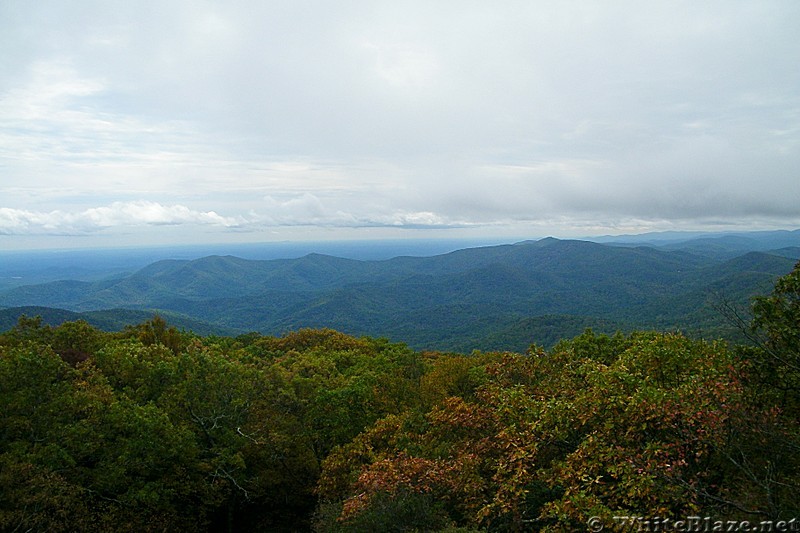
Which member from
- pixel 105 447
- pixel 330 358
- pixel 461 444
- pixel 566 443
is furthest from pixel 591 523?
pixel 330 358

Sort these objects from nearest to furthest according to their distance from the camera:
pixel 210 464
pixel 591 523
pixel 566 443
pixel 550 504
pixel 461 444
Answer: pixel 591 523 < pixel 550 504 < pixel 566 443 < pixel 461 444 < pixel 210 464

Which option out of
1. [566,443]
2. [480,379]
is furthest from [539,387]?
[480,379]

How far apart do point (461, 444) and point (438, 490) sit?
92.4 inches

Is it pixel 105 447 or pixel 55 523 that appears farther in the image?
pixel 105 447

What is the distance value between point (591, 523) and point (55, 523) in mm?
15144

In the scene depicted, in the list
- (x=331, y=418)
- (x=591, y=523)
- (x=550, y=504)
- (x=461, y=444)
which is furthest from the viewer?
(x=331, y=418)

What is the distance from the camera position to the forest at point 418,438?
32.2 feet

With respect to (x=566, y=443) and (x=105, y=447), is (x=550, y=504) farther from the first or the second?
(x=105, y=447)

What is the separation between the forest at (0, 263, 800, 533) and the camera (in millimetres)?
9820

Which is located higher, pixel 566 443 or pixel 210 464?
pixel 566 443

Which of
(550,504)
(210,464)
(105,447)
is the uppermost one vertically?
(550,504)

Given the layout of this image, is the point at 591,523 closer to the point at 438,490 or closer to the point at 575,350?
the point at 438,490

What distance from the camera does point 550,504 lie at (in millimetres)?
9906

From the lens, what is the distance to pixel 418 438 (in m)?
16.5
